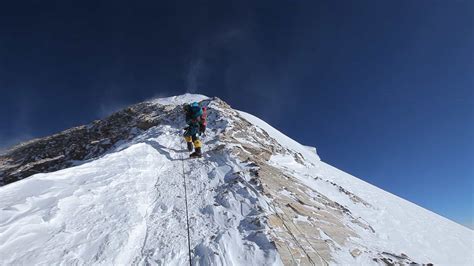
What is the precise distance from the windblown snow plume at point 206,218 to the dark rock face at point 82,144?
420 inches

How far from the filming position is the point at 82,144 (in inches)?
995

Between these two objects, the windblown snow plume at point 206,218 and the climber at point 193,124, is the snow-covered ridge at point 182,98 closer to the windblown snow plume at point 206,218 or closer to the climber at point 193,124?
the climber at point 193,124

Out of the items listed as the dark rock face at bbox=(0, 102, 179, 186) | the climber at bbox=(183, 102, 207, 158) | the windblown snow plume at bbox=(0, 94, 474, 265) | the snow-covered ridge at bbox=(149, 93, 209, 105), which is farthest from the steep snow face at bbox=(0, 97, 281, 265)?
the snow-covered ridge at bbox=(149, 93, 209, 105)

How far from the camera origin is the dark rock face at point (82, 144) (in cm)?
2273

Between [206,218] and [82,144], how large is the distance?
21744 mm

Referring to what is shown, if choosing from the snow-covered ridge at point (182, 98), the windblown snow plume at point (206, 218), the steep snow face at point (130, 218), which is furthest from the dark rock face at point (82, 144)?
the steep snow face at point (130, 218)

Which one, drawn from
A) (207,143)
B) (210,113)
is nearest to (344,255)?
(207,143)

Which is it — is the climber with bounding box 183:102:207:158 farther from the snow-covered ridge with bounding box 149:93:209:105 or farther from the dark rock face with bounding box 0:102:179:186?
the snow-covered ridge with bounding box 149:93:209:105

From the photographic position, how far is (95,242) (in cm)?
599

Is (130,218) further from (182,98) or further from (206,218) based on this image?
(182,98)

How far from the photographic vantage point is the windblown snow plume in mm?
5965

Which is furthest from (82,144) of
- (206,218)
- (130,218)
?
(206,218)

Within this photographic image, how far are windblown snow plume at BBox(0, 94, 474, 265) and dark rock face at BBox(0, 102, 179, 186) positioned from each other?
420 inches

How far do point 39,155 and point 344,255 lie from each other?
29744mm
